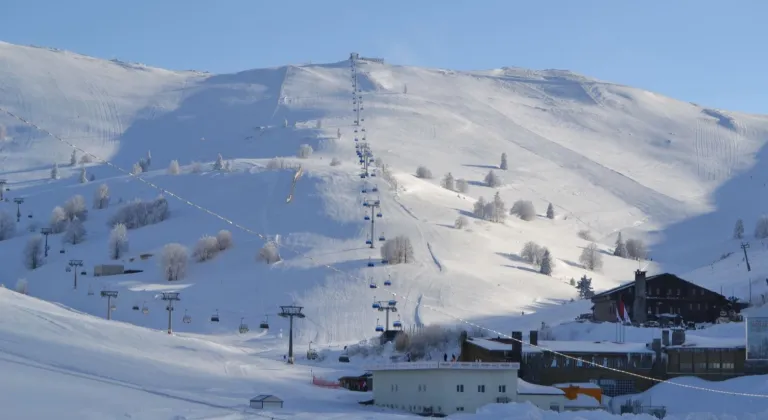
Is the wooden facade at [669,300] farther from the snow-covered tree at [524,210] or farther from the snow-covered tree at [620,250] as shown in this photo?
the snow-covered tree at [524,210]

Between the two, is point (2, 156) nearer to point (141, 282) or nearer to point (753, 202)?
point (141, 282)

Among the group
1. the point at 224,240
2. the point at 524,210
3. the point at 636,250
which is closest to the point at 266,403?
the point at 224,240

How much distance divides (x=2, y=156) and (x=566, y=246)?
77637mm

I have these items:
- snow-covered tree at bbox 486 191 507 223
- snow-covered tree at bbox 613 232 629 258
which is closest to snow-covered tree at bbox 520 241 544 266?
snow-covered tree at bbox 486 191 507 223

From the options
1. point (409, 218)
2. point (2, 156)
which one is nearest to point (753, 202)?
point (409, 218)

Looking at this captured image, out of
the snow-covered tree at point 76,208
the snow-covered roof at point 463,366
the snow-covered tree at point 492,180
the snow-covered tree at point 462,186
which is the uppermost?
the snow-covered tree at point 492,180

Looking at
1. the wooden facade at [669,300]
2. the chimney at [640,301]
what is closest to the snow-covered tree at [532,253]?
the wooden facade at [669,300]

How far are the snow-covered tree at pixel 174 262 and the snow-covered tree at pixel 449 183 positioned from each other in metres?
43.5

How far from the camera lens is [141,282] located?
7656 centimetres

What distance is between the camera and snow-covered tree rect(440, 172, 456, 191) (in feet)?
383

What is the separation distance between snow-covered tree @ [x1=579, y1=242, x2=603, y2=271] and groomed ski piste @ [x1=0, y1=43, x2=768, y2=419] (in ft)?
4.30

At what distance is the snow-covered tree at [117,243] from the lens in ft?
280

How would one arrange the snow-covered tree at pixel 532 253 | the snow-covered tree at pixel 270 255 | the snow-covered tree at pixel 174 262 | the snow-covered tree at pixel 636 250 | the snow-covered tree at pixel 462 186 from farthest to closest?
1. the snow-covered tree at pixel 462 186
2. the snow-covered tree at pixel 636 250
3. the snow-covered tree at pixel 532 253
4. the snow-covered tree at pixel 270 255
5. the snow-covered tree at pixel 174 262

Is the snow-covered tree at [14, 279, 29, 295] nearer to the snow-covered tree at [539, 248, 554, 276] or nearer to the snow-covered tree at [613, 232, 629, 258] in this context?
the snow-covered tree at [539, 248, 554, 276]
